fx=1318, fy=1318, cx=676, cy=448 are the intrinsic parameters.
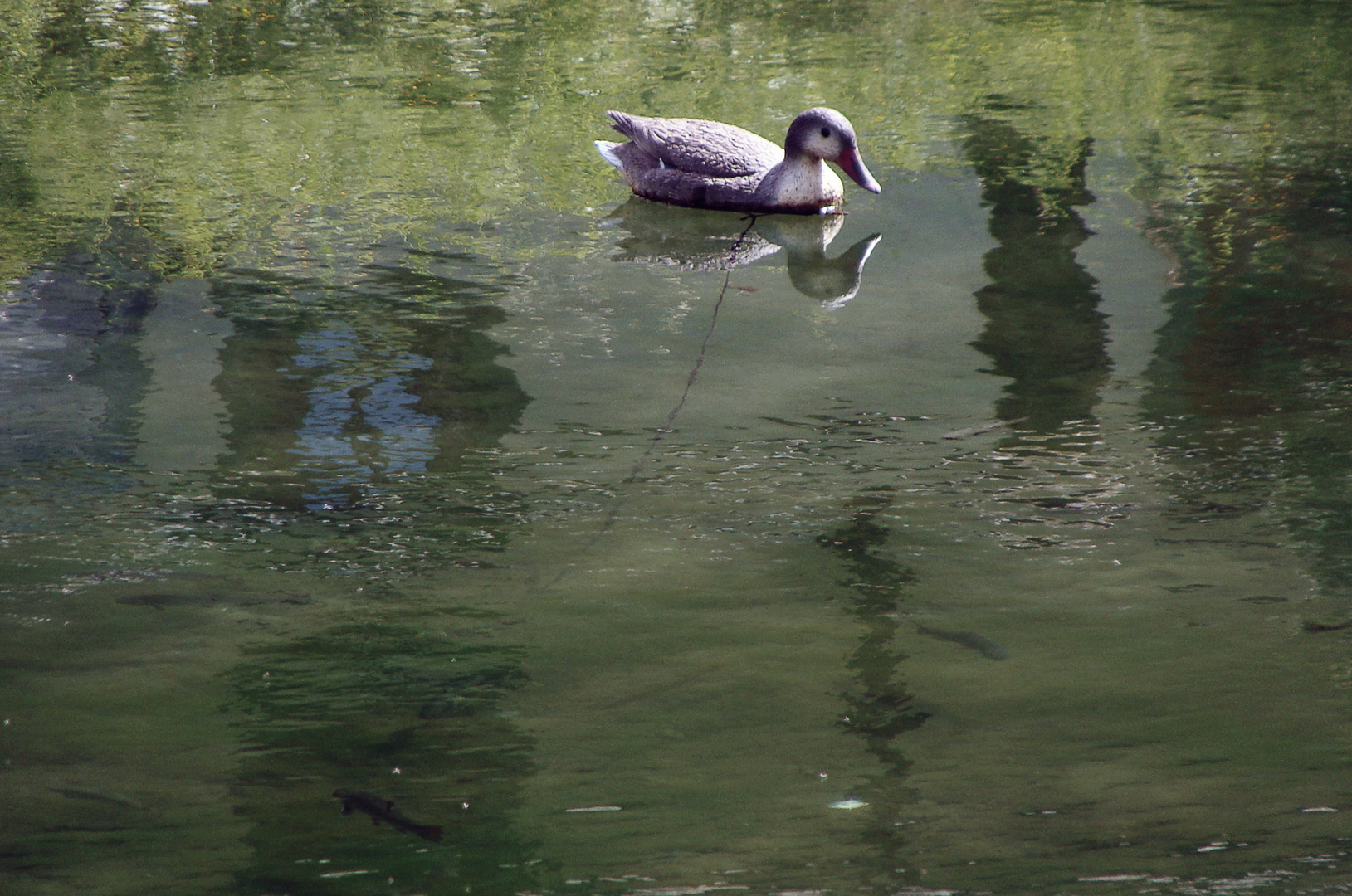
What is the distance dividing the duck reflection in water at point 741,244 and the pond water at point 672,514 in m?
0.03

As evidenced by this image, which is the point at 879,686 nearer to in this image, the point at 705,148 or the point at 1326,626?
the point at 1326,626

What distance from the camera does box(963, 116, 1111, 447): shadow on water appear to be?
401cm

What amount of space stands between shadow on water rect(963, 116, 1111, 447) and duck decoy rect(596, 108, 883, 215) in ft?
2.18

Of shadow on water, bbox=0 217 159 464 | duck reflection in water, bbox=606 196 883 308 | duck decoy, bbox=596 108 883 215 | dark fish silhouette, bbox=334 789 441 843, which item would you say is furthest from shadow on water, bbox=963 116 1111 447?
shadow on water, bbox=0 217 159 464

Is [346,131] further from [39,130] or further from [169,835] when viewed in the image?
[169,835]

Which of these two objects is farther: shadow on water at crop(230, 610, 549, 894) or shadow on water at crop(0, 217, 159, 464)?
shadow on water at crop(0, 217, 159, 464)

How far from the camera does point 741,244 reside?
5.58 meters

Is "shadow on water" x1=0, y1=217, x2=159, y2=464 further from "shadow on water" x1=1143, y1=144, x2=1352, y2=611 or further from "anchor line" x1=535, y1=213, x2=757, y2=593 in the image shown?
"shadow on water" x1=1143, y1=144, x2=1352, y2=611

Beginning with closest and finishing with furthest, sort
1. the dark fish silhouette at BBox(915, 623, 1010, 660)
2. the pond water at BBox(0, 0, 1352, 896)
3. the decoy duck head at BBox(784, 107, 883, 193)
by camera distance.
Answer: the pond water at BBox(0, 0, 1352, 896)
the dark fish silhouette at BBox(915, 623, 1010, 660)
the decoy duck head at BBox(784, 107, 883, 193)

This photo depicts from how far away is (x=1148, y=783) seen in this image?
2.40m

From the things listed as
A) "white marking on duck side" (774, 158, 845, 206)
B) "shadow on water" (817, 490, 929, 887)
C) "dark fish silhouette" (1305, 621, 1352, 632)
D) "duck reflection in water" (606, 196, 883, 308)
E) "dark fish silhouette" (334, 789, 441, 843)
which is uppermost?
"white marking on duck side" (774, 158, 845, 206)

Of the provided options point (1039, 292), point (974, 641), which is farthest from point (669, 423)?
point (1039, 292)

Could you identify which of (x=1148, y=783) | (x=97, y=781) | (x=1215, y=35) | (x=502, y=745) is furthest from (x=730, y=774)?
(x=1215, y=35)

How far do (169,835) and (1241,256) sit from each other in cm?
424
